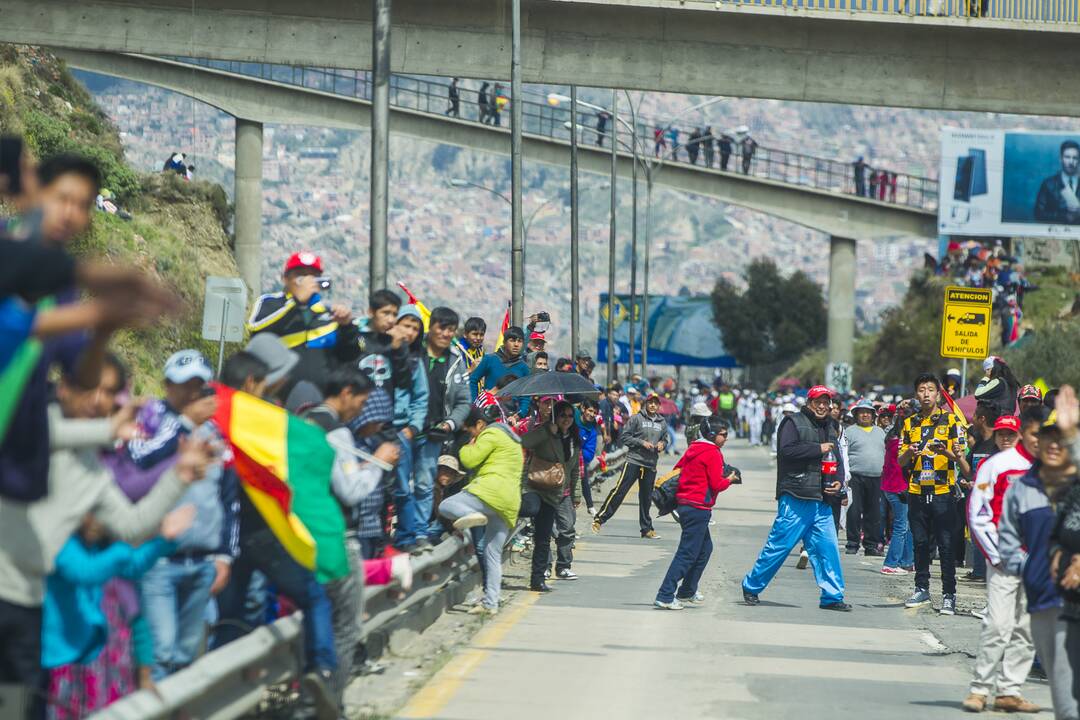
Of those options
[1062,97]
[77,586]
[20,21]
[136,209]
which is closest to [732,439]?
[136,209]

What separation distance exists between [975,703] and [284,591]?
4274 mm

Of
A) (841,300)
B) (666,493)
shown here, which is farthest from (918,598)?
(841,300)

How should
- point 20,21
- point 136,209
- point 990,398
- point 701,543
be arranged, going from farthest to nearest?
point 136,209 → point 20,21 → point 990,398 → point 701,543

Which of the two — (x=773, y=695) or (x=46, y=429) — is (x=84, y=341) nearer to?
(x=46, y=429)

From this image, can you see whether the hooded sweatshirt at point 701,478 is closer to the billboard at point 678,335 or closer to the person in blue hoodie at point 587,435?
the person in blue hoodie at point 587,435

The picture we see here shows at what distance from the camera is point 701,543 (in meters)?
15.9

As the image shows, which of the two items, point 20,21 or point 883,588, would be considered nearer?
point 883,588

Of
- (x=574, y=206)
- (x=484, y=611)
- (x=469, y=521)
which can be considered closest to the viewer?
(x=469, y=521)

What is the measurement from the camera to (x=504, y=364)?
59.7 ft

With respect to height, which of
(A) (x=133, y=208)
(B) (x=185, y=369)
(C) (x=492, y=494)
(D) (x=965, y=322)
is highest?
(A) (x=133, y=208)

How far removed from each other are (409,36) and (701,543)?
50.6 feet

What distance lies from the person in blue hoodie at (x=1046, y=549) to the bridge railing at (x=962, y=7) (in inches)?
808

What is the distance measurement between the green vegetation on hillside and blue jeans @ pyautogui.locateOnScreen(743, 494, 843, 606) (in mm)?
16733

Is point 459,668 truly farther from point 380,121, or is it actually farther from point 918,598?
point 380,121
